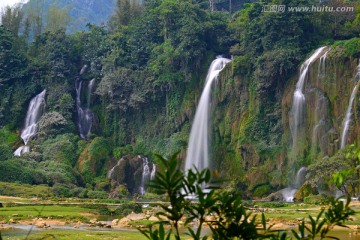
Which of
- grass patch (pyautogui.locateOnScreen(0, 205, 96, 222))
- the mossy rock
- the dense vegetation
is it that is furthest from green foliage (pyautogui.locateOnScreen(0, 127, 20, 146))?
the mossy rock

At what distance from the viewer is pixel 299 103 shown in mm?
46344

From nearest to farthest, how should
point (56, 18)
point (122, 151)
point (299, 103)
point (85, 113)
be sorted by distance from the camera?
point (299, 103), point (122, 151), point (85, 113), point (56, 18)

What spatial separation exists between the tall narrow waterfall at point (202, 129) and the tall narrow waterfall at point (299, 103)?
24.3 feet

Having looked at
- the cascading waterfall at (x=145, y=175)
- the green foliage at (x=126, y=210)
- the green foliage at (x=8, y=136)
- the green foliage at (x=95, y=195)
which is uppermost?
the green foliage at (x=8, y=136)

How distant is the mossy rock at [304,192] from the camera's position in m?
41.0

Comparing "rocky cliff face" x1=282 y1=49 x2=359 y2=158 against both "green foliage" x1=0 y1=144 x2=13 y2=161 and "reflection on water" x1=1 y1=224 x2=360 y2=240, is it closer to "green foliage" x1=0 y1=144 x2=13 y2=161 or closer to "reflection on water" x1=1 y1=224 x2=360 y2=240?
"green foliage" x1=0 y1=144 x2=13 y2=161

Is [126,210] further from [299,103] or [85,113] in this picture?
[85,113]

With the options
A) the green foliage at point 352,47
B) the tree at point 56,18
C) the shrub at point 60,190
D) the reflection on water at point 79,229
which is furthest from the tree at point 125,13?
the reflection on water at point 79,229

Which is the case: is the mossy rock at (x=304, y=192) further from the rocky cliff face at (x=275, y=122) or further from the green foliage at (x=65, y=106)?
the green foliage at (x=65, y=106)

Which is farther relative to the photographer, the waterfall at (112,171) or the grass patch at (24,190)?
the waterfall at (112,171)

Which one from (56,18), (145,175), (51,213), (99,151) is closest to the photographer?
(51,213)

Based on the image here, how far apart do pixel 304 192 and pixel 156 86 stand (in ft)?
60.5

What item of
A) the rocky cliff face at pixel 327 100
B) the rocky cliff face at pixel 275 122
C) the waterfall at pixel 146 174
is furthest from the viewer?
the waterfall at pixel 146 174

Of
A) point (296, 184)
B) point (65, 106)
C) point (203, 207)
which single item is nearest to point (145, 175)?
point (65, 106)
